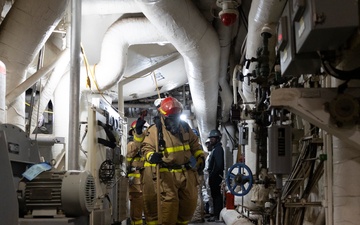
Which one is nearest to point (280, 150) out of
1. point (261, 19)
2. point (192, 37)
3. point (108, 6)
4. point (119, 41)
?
point (261, 19)

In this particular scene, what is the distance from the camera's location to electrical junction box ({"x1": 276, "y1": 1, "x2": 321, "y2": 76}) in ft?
6.75

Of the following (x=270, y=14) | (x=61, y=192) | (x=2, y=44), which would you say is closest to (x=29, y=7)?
(x=2, y=44)

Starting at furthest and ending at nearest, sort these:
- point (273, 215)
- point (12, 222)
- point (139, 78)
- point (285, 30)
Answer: point (139, 78) → point (273, 215) → point (285, 30) → point (12, 222)

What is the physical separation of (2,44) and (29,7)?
1.12 feet

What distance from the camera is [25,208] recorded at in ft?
8.54

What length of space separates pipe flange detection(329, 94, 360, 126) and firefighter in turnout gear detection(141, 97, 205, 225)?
275cm

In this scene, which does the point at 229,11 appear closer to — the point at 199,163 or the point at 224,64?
the point at 199,163

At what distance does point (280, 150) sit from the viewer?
275cm

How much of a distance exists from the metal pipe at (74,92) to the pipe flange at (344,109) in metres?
2.04

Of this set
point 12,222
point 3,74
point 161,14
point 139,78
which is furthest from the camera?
point 139,78

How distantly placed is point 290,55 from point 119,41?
329cm

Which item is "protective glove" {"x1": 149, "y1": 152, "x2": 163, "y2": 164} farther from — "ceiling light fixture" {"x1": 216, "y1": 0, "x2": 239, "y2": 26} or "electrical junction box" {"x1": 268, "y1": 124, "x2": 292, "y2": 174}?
"electrical junction box" {"x1": 268, "y1": 124, "x2": 292, "y2": 174}

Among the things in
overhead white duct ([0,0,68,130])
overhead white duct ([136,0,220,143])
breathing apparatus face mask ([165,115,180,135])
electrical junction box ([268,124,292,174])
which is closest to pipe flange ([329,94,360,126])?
electrical junction box ([268,124,292,174])

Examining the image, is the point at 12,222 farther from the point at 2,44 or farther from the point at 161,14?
the point at 161,14
